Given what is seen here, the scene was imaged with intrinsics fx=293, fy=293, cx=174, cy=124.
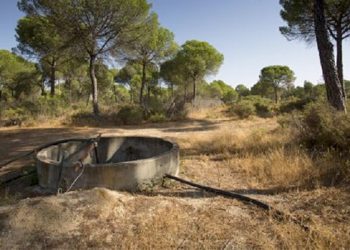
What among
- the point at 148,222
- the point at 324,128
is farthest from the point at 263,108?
the point at 148,222

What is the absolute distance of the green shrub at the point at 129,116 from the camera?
12.9 meters

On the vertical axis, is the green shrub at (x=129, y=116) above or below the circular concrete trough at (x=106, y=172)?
above

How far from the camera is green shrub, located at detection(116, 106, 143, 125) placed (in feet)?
42.2

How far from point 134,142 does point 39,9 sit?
8358mm

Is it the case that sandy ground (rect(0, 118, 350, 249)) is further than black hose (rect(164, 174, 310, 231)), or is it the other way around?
black hose (rect(164, 174, 310, 231))

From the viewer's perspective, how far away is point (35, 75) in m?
22.8

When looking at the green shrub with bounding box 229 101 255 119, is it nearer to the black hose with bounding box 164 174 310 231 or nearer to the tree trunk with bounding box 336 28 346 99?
the tree trunk with bounding box 336 28 346 99

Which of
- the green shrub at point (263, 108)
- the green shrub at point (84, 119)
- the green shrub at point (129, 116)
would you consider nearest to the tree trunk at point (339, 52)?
the green shrub at point (263, 108)

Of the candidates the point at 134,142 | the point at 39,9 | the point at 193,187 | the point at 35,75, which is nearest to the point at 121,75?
the point at 35,75

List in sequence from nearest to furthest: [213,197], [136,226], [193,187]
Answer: [136,226] → [213,197] → [193,187]

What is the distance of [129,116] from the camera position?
12836mm

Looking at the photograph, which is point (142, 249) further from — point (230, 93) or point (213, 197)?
point (230, 93)

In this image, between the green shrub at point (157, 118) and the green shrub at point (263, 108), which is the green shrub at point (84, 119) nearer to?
the green shrub at point (157, 118)

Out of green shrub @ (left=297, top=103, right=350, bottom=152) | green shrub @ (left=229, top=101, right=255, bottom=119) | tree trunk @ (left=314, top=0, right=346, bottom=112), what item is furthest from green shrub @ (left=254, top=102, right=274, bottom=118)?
green shrub @ (left=297, top=103, right=350, bottom=152)
